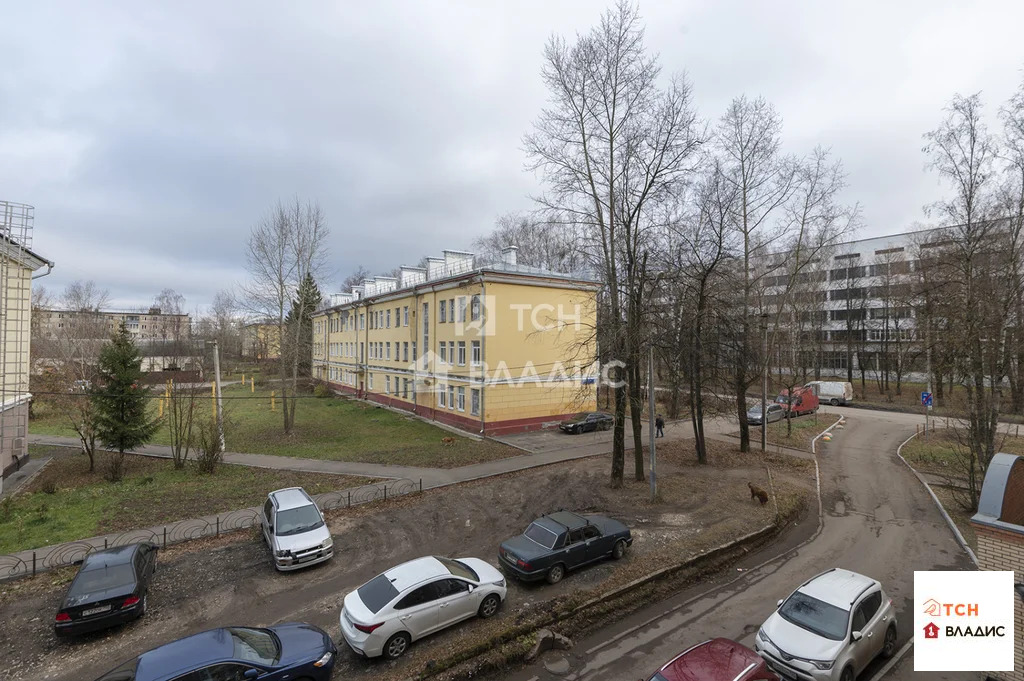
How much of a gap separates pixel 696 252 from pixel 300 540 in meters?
16.8

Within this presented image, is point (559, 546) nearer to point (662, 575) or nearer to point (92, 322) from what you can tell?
point (662, 575)

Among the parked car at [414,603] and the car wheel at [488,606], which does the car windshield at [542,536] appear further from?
the car wheel at [488,606]

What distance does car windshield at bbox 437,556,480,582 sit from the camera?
9266 mm

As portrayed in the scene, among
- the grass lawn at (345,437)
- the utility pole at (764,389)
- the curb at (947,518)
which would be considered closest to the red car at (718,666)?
the curb at (947,518)

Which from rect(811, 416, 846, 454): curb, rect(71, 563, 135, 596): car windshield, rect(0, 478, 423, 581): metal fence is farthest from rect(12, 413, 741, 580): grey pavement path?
rect(811, 416, 846, 454): curb

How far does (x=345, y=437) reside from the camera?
28172 millimetres

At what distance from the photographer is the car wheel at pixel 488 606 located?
9297 mm

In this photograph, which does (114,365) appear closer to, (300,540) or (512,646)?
(300,540)

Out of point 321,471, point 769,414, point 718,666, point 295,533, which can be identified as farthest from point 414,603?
point 769,414

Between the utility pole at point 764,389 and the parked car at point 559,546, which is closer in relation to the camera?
the parked car at point 559,546

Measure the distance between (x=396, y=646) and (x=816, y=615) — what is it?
283 inches

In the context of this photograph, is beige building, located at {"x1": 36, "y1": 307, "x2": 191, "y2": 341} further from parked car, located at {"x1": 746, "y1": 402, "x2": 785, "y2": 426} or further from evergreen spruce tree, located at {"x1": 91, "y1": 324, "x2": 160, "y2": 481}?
parked car, located at {"x1": 746, "y1": 402, "x2": 785, "y2": 426}

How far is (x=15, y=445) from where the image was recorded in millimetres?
21594

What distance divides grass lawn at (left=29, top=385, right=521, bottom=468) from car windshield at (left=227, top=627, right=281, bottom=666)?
1368cm
